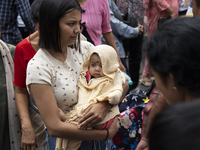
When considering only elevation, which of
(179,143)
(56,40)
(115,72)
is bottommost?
(115,72)

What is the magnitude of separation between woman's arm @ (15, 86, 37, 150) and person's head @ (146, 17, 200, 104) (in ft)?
4.06

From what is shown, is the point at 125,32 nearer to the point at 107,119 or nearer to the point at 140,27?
the point at 140,27

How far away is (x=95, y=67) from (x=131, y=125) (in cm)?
90

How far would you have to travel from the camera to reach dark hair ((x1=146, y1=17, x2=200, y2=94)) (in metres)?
0.87

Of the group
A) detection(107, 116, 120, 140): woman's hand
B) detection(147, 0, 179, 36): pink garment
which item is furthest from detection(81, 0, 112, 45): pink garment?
detection(147, 0, 179, 36): pink garment

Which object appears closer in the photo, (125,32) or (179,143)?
(179,143)

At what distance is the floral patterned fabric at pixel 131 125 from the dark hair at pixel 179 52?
4.67ft

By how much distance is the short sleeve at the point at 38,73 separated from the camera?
1479 millimetres

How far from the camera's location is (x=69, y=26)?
1639 mm

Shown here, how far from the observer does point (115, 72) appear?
72.4 inches

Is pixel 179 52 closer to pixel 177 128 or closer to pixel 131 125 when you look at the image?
pixel 177 128

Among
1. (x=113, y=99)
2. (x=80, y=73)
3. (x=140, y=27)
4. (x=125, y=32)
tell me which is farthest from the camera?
(x=140, y=27)

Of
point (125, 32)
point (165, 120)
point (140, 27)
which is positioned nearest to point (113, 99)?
point (165, 120)

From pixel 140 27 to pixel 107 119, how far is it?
2.84 m
